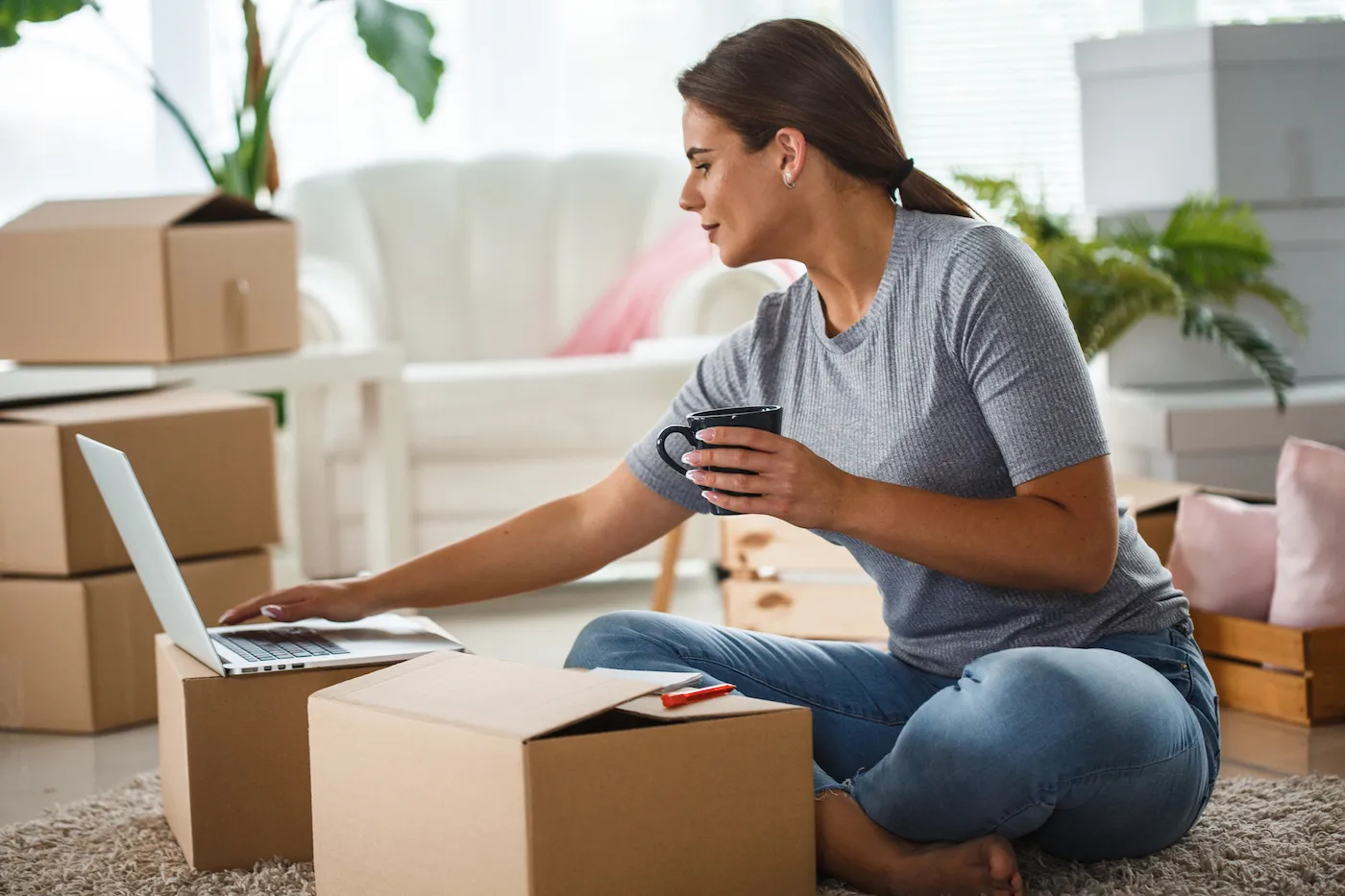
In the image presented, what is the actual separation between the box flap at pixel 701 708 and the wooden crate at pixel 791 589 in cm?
126

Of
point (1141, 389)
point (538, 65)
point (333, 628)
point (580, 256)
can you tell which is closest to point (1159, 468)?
point (1141, 389)

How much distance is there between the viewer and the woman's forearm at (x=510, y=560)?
161 centimetres

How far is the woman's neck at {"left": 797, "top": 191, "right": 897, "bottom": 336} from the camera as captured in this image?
1.46 meters

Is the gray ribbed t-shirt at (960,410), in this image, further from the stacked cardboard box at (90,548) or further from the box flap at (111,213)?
the box flap at (111,213)

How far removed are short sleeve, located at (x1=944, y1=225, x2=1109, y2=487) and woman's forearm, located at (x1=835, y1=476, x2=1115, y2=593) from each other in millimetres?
42

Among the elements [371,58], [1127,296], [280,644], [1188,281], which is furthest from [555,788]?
[371,58]

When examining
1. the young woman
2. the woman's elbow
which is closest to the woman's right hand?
the young woman

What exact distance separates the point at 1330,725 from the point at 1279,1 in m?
3.10

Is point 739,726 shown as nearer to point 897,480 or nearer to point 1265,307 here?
point 897,480

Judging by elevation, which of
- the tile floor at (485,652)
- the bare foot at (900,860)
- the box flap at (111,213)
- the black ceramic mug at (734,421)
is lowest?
the tile floor at (485,652)

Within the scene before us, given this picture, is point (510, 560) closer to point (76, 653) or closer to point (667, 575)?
point (76, 653)

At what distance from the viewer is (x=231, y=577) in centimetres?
232

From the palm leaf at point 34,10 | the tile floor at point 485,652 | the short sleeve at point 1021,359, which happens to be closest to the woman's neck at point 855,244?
the short sleeve at point 1021,359

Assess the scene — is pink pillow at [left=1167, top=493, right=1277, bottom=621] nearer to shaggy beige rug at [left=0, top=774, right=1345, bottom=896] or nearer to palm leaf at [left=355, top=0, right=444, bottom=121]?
shaggy beige rug at [left=0, top=774, right=1345, bottom=896]
